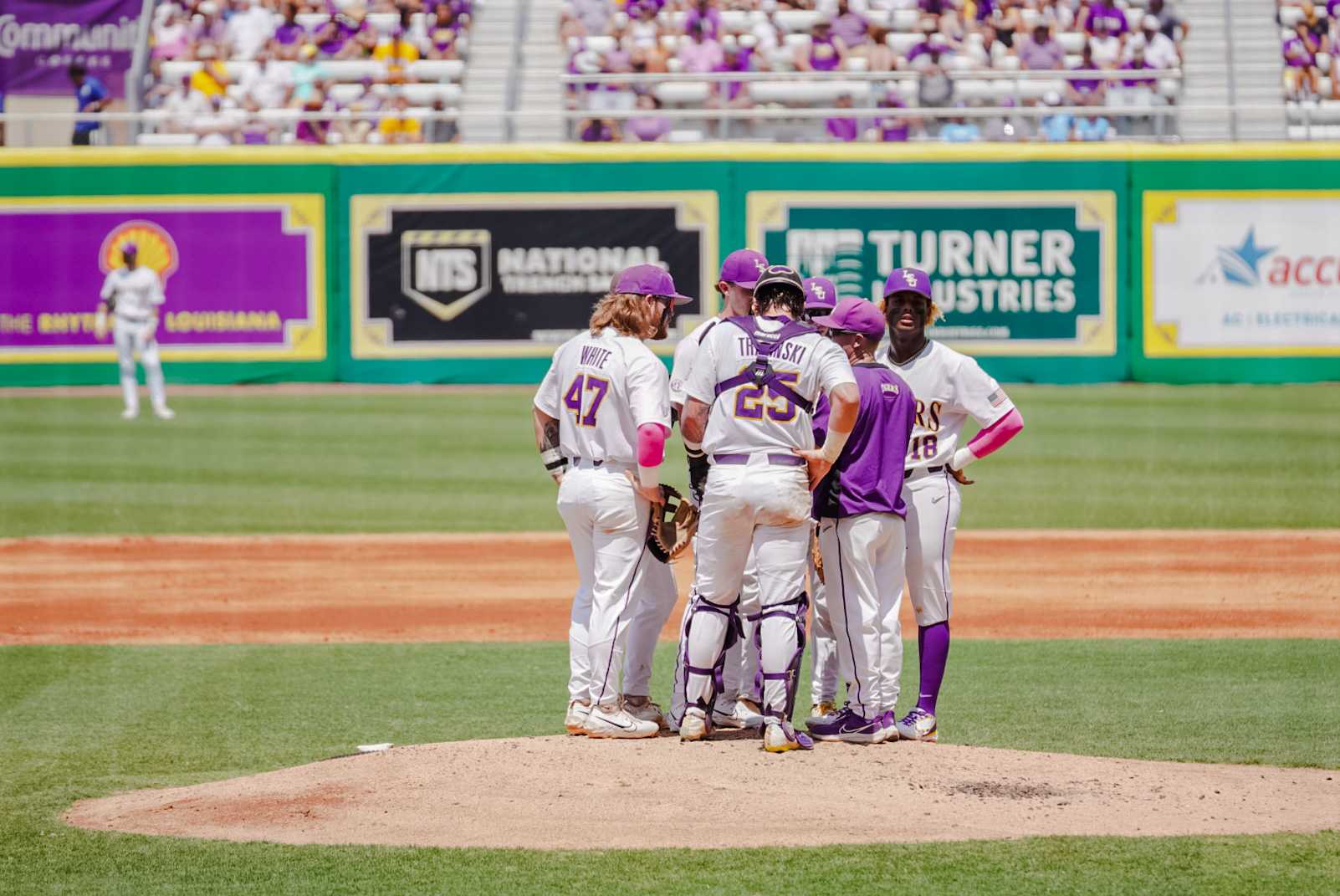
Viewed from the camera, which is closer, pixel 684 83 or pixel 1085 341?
pixel 1085 341

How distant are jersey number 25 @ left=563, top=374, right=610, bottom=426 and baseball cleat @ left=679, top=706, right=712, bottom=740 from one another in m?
1.19

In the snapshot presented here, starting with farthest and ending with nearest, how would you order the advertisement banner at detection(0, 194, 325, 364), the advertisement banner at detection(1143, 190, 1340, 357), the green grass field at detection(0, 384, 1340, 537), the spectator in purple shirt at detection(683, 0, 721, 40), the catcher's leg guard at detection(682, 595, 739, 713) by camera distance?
the spectator in purple shirt at detection(683, 0, 721, 40)
the advertisement banner at detection(0, 194, 325, 364)
the advertisement banner at detection(1143, 190, 1340, 357)
the green grass field at detection(0, 384, 1340, 537)
the catcher's leg guard at detection(682, 595, 739, 713)

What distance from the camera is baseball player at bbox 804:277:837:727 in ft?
23.4

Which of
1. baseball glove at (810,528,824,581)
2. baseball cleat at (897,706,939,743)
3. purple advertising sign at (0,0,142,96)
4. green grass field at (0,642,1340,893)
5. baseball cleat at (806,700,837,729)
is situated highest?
purple advertising sign at (0,0,142,96)

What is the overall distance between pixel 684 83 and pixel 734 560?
18.2 metres

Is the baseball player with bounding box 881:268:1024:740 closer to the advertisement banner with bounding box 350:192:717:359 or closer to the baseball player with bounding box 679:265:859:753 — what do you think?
the baseball player with bounding box 679:265:859:753

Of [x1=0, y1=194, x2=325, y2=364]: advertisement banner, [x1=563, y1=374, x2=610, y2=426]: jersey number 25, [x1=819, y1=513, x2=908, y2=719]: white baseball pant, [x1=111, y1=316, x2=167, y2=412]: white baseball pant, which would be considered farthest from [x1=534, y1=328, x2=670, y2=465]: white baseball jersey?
[x1=0, y1=194, x2=325, y2=364]: advertisement banner

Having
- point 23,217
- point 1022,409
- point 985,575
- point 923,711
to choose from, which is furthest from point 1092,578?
point 23,217

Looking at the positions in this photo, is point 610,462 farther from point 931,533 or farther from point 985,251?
point 985,251

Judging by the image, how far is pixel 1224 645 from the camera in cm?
1015

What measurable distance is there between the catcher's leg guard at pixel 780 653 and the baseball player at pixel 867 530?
10.0 inches

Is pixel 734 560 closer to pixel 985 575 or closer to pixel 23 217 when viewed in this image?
pixel 985 575

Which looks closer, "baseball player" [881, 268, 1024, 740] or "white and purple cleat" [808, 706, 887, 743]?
"white and purple cleat" [808, 706, 887, 743]

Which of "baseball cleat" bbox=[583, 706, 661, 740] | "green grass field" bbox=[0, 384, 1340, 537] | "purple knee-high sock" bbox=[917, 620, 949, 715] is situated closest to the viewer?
"baseball cleat" bbox=[583, 706, 661, 740]
